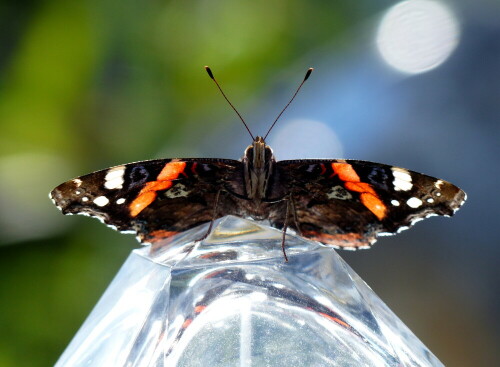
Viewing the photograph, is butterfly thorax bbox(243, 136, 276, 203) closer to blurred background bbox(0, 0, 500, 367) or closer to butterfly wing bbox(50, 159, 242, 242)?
butterfly wing bbox(50, 159, 242, 242)

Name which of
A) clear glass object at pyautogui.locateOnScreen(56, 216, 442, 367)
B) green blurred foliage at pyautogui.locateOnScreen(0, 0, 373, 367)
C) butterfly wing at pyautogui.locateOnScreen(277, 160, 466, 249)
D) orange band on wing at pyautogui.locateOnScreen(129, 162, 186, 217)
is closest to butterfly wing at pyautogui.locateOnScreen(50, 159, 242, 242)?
orange band on wing at pyautogui.locateOnScreen(129, 162, 186, 217)

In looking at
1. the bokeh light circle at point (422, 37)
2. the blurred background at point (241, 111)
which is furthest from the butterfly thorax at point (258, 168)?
the bokeh light circle at point (422, 37)

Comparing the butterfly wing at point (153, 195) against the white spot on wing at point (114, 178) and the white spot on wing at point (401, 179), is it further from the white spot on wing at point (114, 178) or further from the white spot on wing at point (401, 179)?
the white spot on wing at point (401, 179)

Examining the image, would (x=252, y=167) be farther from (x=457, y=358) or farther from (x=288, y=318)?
(x=457, y=358)

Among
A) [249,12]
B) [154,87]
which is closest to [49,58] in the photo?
[154,87]

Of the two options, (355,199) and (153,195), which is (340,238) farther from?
(153,195)

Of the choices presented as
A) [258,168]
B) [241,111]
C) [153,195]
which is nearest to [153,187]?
[153,195]
